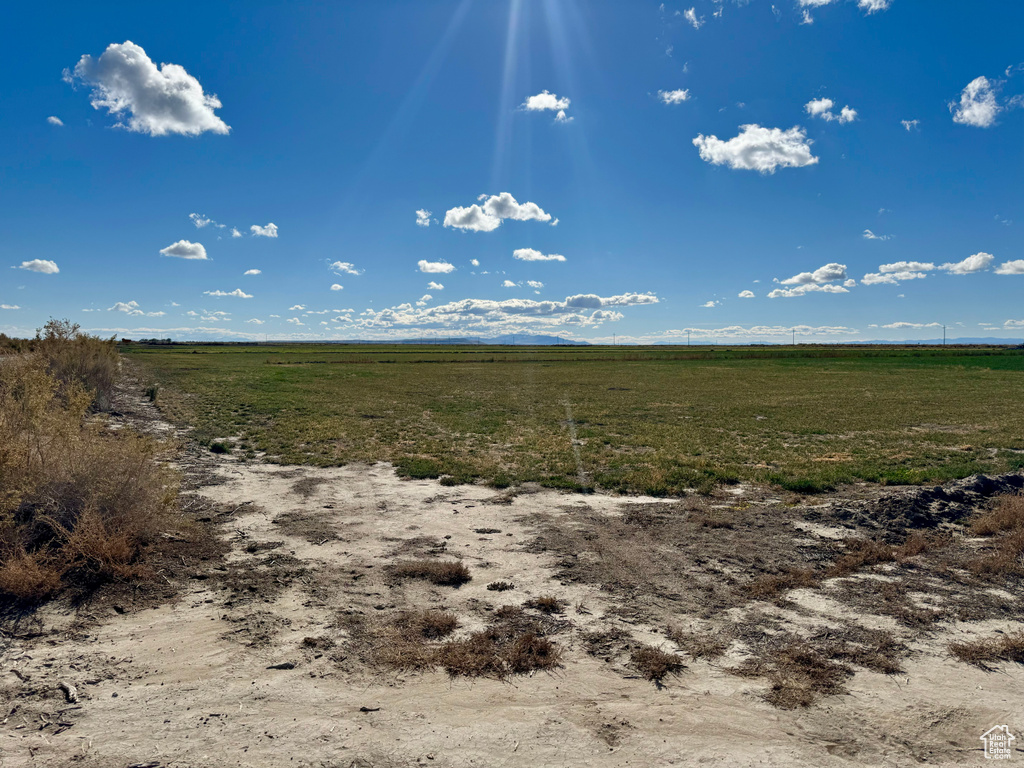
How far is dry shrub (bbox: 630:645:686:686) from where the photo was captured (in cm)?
478

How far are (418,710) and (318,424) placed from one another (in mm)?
16508

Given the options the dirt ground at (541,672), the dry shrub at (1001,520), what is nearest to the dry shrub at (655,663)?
the dirt ground at (541,672)

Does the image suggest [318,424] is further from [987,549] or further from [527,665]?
[987,549]

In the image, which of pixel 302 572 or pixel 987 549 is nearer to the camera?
pixel 302 572

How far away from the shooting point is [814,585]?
6.65 meters

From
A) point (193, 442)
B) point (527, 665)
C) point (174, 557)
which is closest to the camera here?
point (527, 665)

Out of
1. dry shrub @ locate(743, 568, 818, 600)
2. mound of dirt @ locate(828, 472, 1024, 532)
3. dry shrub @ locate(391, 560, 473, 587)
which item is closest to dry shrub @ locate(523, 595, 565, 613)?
dry shrub @ locate(391, 560, 473, 587)

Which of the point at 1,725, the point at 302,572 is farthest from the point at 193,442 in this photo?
the point at 1,725

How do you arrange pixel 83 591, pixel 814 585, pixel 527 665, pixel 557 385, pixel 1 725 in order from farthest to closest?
pixel 557 385
pixel 814 585
pixel 83 591
pixel 527 665
pixel 1 725

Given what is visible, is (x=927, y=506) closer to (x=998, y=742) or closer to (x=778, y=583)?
(x=778, y=583)

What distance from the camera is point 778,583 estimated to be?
22.0ft

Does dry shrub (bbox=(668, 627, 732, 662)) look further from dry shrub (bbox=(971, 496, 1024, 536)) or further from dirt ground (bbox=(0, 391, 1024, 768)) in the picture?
dry shrub (bbox=(971, 496, 1024, 536))

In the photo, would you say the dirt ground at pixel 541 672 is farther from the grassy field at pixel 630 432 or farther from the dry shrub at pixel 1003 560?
the grassy field at pixel 630 432

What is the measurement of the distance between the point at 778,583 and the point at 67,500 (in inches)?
370
